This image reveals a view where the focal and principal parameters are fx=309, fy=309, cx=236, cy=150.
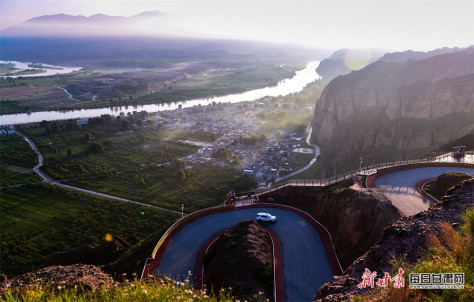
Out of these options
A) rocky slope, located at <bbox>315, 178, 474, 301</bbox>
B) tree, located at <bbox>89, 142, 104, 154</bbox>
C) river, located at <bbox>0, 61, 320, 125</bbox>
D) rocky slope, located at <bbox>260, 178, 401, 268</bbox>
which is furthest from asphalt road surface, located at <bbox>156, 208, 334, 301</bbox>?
river, located at <bbox>0, 61, 320, 125</bbox>

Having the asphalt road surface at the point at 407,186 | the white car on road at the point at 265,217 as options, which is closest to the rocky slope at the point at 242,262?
the white car on road at the point at 265,217

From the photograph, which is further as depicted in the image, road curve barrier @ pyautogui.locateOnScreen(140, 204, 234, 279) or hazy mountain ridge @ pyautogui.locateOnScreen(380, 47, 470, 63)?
hazy mountain ridge @ pyautogui.locateOnScreen(380, 47, 470, 63)

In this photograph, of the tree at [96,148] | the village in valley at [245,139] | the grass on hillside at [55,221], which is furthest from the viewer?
the tree at [96,148]

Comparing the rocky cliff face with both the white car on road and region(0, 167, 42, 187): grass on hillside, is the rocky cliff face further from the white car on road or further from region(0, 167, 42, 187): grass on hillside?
region(0, 167, 42, 187): grass on hillside

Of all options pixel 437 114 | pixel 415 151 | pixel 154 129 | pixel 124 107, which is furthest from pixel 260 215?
pixel 124 107

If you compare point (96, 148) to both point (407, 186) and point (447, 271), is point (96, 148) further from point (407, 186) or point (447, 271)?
point (447, 271)

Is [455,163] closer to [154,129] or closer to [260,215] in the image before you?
[260,215]

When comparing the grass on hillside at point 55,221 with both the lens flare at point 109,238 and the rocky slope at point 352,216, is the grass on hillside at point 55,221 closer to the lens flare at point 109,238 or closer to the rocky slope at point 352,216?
the lens flare at point 109,238
